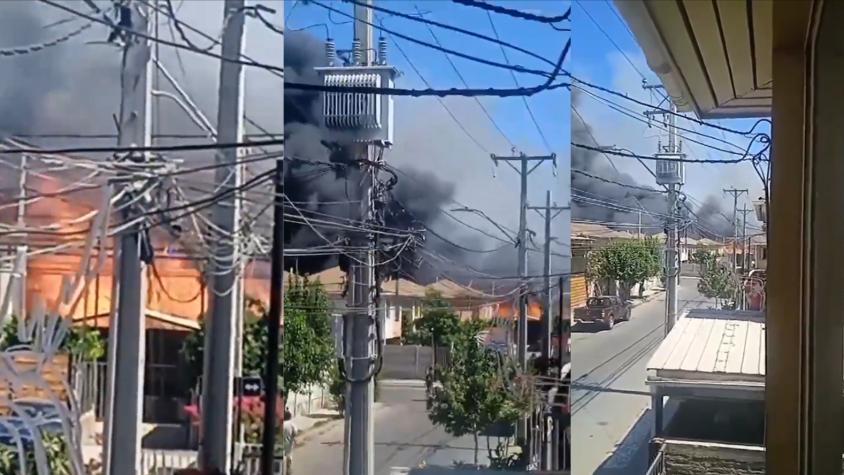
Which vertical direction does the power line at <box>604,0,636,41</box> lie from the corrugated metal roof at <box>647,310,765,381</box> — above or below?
above

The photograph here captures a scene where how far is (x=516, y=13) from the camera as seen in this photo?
2.84 meters

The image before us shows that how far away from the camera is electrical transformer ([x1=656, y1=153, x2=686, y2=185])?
9.24 ft

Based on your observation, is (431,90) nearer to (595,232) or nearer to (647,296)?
(595,232)

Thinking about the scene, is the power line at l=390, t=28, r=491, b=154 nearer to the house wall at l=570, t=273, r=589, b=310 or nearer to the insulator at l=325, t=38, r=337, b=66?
the insulator at l=325, t=38, r=337, b=66

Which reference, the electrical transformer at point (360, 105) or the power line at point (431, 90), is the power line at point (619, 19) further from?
the electrical transformer at point (360, 105)

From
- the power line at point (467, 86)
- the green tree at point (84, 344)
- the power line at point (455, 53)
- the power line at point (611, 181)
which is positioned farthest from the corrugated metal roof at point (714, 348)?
the green tree at point (84, 344)

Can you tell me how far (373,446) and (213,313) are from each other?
874mm

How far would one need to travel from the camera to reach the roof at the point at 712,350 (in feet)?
8.79

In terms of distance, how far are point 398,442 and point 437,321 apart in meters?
0.55

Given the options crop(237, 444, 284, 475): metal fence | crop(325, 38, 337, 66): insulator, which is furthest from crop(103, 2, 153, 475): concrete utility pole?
crop(325, 38, 337, 66): insulator

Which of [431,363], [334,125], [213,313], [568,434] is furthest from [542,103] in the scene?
[213,313]

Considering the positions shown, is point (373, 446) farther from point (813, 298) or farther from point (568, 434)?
point (813, 298)

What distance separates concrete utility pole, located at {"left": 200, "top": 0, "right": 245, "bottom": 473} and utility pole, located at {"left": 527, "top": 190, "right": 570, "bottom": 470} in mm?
1173

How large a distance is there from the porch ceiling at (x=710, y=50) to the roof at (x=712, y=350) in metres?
0.78
